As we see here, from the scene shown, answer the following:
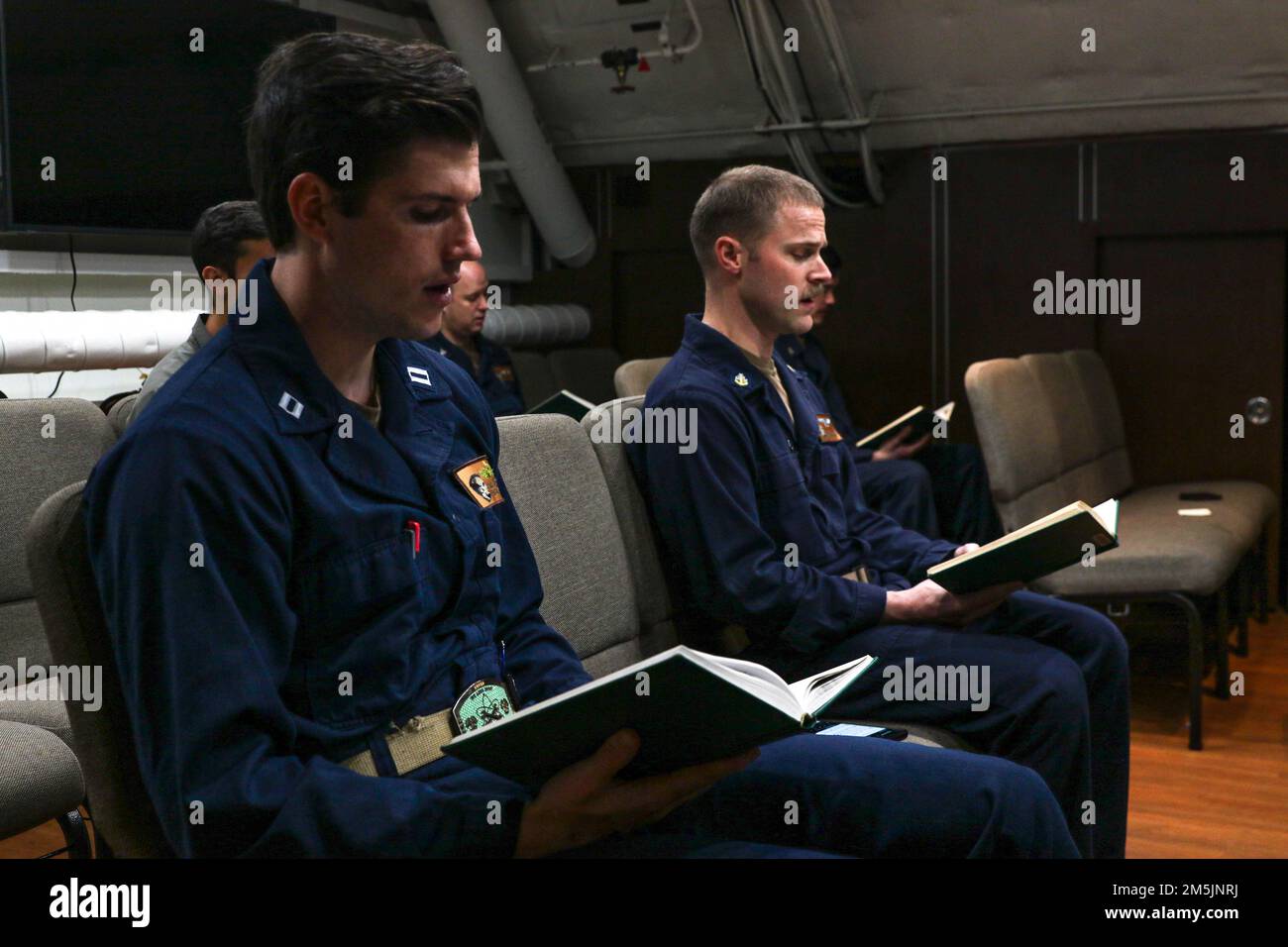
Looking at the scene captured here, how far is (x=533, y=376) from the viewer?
5684 mm

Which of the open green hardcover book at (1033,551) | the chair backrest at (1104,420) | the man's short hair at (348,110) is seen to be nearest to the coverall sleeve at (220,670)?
the man's short hair at (348,110)

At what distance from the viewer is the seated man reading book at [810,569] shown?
84.6 inches

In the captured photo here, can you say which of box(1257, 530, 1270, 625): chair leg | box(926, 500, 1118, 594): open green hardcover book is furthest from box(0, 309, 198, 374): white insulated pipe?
box(1257, 530, 1270, 625): chair leg

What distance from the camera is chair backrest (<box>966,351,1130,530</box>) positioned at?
3557 mm

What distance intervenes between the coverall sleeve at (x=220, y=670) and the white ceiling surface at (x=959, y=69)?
15.6ft

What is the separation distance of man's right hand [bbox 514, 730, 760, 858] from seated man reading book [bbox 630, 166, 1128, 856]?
3.10 ft

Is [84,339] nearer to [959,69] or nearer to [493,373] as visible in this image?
[493,373]

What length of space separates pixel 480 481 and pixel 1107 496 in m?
3.65

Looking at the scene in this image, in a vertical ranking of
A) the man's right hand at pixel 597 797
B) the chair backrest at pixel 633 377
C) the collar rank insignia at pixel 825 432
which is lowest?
the man's right hand at pixel 597 797

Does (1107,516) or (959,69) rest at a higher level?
(959,69)

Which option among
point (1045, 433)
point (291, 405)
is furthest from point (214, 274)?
point (1045, 433)

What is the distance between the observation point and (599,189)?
6.72 metres

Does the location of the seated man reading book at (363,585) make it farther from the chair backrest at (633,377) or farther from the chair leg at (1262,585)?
the chair leg at (1262,585)

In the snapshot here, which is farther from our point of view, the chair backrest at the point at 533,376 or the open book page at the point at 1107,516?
the chair backrest at the point at 533,376
